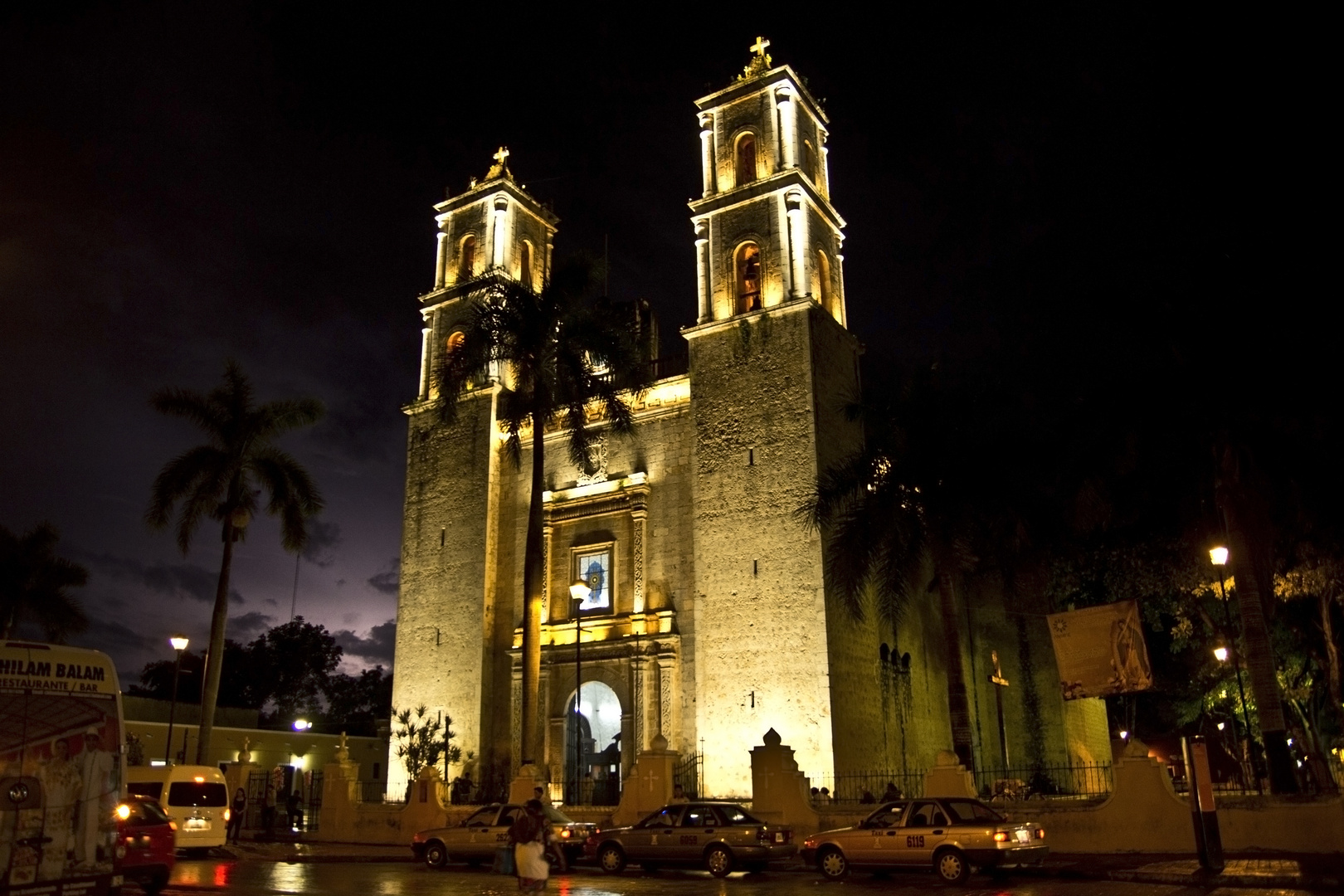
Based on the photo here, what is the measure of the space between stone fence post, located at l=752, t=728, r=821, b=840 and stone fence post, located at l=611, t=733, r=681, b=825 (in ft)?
5.73

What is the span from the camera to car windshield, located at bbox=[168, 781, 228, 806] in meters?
17.8

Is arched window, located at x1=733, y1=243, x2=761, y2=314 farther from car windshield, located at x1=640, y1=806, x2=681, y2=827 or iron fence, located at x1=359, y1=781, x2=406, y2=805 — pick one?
iron fence, located at x1=359, y1=781, x2=406, y2=805

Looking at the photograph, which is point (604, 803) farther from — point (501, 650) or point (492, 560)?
point (492, 560)

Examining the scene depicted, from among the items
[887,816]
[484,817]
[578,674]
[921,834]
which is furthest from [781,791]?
[921,834]

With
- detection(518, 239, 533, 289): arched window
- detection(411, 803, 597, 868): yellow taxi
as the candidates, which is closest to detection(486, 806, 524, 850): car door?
detection(411, 803, 597, 868): yellow taxi

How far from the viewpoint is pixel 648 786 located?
1945cm

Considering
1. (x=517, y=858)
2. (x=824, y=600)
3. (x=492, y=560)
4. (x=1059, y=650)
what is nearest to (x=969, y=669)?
(x=824, y=600)

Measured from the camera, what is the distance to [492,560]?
29484 mm

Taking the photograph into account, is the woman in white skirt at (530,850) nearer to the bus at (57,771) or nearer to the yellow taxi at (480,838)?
the bus at (57,771)

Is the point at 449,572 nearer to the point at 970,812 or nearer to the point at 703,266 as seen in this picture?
the point at 703,266

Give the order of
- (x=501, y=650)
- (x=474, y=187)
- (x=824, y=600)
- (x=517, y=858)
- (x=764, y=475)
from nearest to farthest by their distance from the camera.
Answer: (x=517, y=858)
(x=824, y=600)
(x=764, y=475)
(x=501, y=650)
(x=474, y=187)

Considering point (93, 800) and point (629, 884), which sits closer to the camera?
point (93, 800)

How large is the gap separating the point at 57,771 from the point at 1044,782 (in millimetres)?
25621

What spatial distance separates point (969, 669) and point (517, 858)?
75.2 ft
